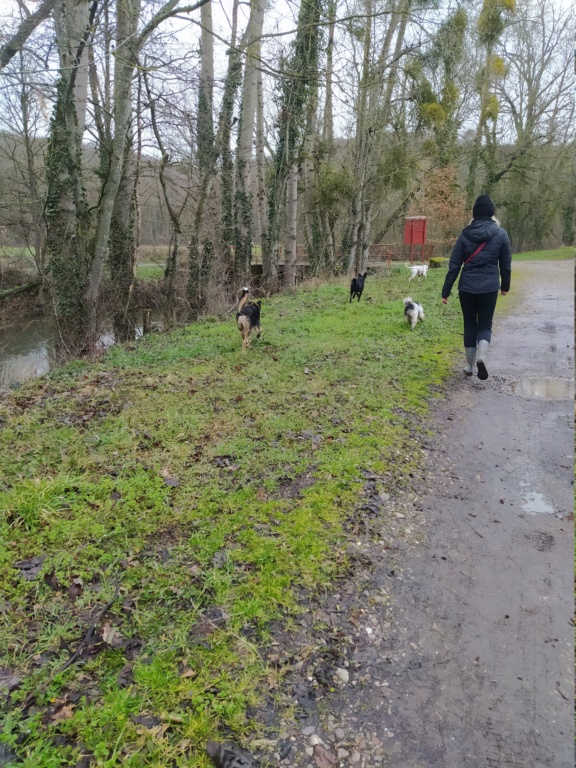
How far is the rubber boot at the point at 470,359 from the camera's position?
6971 mm

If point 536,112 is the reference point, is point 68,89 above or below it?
below

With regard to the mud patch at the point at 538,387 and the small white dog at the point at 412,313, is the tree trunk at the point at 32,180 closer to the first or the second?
the small white dog at the point at 412,313

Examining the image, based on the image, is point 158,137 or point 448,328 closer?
point 448,328

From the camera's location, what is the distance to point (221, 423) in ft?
18.4

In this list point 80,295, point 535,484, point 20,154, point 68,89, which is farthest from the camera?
point 20,154

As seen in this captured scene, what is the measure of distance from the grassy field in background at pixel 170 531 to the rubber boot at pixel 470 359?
326 millimetres

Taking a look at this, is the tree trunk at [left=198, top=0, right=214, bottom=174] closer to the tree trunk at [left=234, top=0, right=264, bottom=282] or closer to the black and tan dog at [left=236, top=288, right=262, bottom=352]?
the tree trunk at [left=234, top=0, right=264, bottom=282]

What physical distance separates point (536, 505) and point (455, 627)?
5.67 ft

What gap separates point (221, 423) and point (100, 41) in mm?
6670

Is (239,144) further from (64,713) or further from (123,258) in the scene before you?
(64,713)

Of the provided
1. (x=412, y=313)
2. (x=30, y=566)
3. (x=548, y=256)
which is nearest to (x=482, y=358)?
(x=412, y=313)

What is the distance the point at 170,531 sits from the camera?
3.65 m

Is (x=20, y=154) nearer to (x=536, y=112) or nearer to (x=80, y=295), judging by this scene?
(x=80, y=295)

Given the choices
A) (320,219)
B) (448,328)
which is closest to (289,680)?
(448,328)
